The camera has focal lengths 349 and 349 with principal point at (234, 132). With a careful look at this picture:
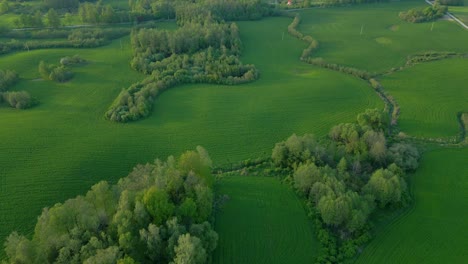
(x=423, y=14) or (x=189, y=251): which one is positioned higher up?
(x=423, y=14)

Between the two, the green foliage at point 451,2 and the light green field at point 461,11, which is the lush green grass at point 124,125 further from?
the green foliage at point 451,2

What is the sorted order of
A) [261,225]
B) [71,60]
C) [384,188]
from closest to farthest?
1. [261,225]
2. [384,188]
3. [71,60]

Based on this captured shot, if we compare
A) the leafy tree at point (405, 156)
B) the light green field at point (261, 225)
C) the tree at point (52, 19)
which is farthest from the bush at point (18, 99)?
the leafy tree at point (405, 156)

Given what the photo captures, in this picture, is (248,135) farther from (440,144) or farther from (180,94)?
(440,144)

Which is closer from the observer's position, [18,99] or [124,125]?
[124,125]

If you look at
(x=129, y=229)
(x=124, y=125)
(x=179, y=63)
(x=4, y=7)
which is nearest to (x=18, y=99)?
(x=124, y=125)

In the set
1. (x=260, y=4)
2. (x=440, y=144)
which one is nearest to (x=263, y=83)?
(x=440, y=144)

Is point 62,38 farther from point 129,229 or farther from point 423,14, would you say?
point 423,14
